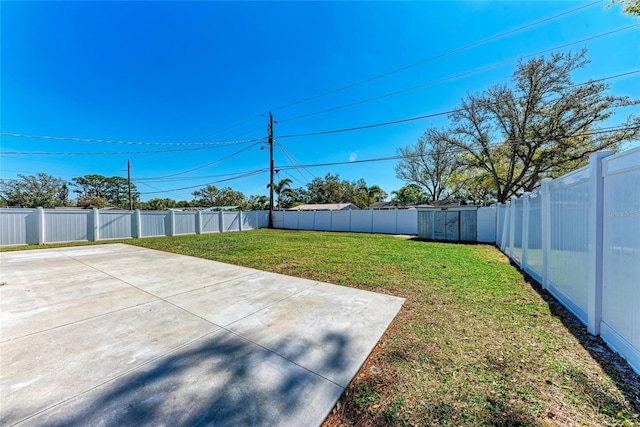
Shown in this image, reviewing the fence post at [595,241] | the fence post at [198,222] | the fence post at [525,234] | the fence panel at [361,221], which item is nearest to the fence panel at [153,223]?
the fence post at [198,222]

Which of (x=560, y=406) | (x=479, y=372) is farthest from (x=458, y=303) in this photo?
(x=560, y=406)

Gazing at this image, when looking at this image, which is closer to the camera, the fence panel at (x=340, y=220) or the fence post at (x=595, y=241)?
the fence post at (x=595, y=241)

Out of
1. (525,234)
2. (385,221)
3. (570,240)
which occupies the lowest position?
(385,221)

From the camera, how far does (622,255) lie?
2.08 metres

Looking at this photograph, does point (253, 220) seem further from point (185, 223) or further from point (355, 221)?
point (355, 221)

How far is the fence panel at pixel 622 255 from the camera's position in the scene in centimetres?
191

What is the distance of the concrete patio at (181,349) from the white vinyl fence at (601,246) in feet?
6.68

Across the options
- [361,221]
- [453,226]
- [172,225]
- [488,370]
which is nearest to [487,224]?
[453,226]

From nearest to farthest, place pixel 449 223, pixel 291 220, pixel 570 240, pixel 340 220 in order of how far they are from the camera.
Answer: pixel 570 240
pixel 449 223
pixel 340 220
pixel 291 220

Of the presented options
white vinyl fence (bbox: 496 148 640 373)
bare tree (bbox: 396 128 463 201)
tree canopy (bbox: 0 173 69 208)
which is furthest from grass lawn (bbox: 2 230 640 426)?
tree canopy (bbox: 0 173 69 208)

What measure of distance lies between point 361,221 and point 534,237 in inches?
497

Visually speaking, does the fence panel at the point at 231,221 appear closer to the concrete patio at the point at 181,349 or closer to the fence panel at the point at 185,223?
the fence panel at the point at 185,223

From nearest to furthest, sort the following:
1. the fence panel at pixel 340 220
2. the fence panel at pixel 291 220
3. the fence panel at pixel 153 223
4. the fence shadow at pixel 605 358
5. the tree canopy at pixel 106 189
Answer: the fence shadow at pixel 605 358, the fence panel at pixel 153 223, the fence panel at pixel 340 220, the fence panel at pixel 291 220, the tree canopy at pixel 106 189

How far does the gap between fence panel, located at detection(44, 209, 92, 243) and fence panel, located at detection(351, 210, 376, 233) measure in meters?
14.9
